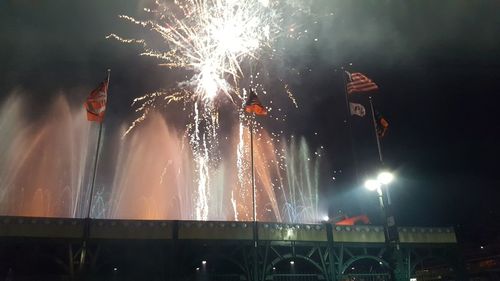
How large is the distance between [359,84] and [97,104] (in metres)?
18.0

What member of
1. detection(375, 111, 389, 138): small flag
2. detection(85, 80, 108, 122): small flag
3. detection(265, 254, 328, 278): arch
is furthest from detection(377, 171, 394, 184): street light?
detection(85, 80, 108, 122): small flag

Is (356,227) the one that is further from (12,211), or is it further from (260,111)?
(12,211)

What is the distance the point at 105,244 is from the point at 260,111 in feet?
49.0

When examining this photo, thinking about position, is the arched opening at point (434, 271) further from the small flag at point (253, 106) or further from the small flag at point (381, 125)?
the small flag at point (253, 106)

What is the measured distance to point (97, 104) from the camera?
27.1 m

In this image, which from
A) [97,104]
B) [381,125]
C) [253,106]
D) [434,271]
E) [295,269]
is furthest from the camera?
[434,271]

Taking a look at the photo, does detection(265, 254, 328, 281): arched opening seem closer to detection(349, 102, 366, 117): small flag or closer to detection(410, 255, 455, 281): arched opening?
detection(349, 102, 366, 117): small flag

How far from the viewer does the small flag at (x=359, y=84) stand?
25.9 m

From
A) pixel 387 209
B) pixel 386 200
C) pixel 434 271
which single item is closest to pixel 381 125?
pixel 386 200

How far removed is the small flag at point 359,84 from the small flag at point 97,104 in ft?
55.5

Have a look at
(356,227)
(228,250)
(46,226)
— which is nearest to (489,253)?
(356,227)

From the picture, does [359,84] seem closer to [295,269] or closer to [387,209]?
[387,209]

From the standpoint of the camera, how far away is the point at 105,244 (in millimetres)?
28344

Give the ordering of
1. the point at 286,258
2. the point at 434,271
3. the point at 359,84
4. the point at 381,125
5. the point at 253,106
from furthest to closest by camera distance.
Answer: the point at 434,271 → the point at 286,258 → the point at 253,106 → the point at 381,125 → the point at 359,84
